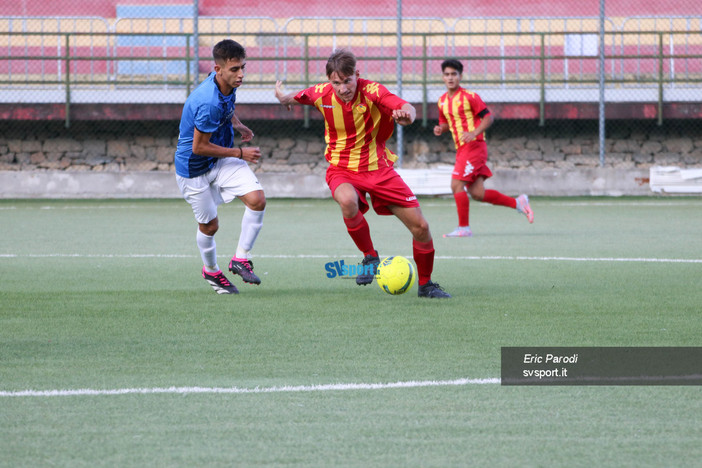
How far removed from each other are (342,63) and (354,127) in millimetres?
604

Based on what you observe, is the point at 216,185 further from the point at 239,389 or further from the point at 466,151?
the point at 466,151

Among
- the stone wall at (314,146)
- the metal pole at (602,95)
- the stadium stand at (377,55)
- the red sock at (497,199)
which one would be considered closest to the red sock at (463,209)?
the red sock at (497,199)

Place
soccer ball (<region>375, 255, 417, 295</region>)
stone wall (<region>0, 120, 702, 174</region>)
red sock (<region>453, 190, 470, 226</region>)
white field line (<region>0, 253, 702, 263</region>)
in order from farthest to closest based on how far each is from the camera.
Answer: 1. stone wall (<region>0, 120, 702, 174</region>)
2. red sock (<region>453, 190, 470, 226</region>)
3. white field line (<region>0, 253, 702, 263</region>)
4. soccer ball (<region>375, 255, 417, 295</region>)

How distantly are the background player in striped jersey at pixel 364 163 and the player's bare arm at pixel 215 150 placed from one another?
22.7 inches

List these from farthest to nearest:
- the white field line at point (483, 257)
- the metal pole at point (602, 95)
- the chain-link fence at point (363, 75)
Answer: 1. the chain-link fence at point (363, 75)
2. the metal pole at point (602, 95)
3. the white field line at point (483, 257)

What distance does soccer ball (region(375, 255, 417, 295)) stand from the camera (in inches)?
269

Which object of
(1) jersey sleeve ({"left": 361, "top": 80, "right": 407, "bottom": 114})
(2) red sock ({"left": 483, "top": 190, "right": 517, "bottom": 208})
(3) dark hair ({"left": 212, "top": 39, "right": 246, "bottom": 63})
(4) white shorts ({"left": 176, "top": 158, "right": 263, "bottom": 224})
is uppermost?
(3) dark hair ({"left": 212, "top": 39, "right": 246, "bottom": 63})

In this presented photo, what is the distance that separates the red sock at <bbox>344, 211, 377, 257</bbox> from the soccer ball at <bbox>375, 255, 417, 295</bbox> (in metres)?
0.48

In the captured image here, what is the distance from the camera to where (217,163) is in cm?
733

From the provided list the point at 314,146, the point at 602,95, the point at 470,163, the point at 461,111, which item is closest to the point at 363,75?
the point at 314,146

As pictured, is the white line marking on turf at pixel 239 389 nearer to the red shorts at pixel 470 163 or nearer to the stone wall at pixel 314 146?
the red shorts at pixel 470 163

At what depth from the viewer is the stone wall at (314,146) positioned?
1916 centimetres

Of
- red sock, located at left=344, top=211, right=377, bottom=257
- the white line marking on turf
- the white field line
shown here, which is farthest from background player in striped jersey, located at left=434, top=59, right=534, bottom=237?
the white line marking on turf

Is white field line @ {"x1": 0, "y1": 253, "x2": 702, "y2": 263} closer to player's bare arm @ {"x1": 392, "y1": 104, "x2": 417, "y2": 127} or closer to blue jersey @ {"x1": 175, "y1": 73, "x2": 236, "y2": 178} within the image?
blue jersey @ {"x1": 175, "y1": 73, "x2": 236, "y2": 178}
